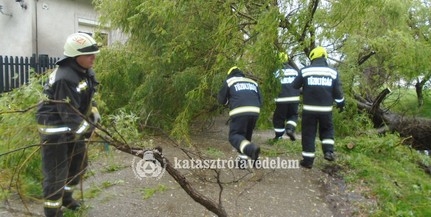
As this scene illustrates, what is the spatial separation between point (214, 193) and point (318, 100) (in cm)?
200

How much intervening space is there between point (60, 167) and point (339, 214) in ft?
9.17

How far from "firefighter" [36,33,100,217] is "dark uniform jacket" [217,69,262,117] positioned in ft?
6.97

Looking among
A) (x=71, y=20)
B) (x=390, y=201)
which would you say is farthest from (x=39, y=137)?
(x=71, y=20)

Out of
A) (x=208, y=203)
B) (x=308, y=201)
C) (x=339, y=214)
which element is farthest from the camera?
(x=308, y=201)

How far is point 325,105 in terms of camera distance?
5246 millimetres

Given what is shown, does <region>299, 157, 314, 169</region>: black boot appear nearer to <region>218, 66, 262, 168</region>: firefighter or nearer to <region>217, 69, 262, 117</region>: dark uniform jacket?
<region>218, 66, 262, 168</region>: firefighter

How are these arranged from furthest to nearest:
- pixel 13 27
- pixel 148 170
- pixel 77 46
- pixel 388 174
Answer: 1. pixel 13 27
2. pixel 388 174
3. pixel 148 170
4. pixel 77 46

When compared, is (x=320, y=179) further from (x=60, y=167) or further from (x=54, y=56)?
(x=54, y=56)

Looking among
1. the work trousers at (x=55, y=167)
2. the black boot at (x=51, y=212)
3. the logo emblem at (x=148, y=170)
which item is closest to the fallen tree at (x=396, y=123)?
the logo emblem at (x=148, y=170)

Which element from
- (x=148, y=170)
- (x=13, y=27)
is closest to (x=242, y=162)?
(x=148, y=170)

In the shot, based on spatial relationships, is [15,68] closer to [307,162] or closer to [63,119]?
[63,119]

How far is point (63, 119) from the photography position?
3.30m

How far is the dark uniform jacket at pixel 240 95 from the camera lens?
16.6 ft

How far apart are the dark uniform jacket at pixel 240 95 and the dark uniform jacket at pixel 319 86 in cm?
69
